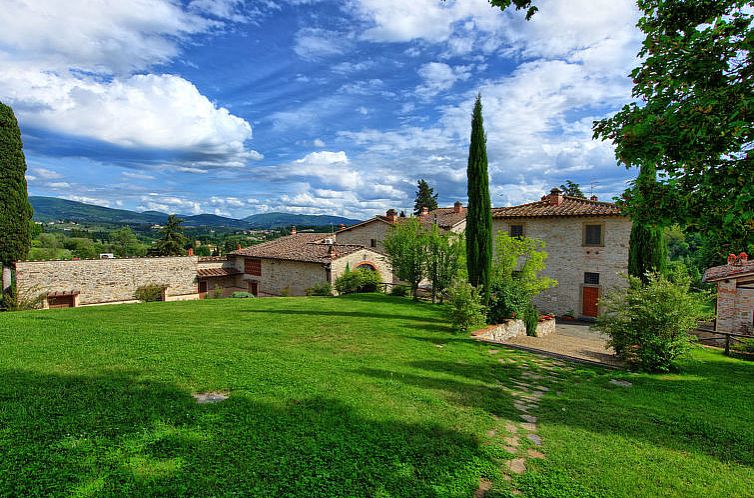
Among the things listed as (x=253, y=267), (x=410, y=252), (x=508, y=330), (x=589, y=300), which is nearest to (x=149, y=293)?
(x=253, y=267)

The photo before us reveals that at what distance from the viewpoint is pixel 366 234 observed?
121 ft

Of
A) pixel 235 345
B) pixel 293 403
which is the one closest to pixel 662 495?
pixel 293 403

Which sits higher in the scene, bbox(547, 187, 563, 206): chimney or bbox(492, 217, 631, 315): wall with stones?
bbox(547, 187, 563, 206): chimney

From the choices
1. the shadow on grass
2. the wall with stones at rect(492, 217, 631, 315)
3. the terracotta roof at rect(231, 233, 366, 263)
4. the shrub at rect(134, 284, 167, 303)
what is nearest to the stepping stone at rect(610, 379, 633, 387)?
the shadow on grass

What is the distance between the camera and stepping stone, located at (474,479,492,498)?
4.02m

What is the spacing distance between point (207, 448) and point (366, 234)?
32792 millimetres

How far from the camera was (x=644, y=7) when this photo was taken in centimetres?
543

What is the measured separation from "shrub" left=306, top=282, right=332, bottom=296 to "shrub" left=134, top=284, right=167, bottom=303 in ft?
37.3

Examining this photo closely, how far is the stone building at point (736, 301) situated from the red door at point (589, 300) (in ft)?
18.7

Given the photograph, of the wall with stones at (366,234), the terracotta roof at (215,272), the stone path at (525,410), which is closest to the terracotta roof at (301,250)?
the terracotta roof at (215,272)

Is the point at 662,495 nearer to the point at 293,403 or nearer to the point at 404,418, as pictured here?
the point at 404,418

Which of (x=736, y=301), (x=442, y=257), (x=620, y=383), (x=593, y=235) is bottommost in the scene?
(x=620, y=383)

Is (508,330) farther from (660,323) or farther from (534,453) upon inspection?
(534,453)

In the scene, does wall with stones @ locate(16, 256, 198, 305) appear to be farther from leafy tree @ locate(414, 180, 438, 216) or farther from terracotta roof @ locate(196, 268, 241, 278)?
leafy tree @ locate(414, 180, 438, 216)
